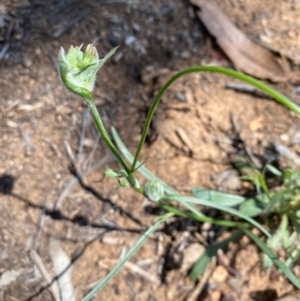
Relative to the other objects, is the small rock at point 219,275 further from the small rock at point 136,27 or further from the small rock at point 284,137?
the small rock at point 136,27

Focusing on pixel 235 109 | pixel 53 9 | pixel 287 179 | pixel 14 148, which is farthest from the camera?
pixel 53 9

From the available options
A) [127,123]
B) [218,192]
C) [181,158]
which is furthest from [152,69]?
[218,192]

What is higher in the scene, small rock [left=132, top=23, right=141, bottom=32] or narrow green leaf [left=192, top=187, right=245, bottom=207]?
small rock [left=132, top=23, right=141, bottom=32]

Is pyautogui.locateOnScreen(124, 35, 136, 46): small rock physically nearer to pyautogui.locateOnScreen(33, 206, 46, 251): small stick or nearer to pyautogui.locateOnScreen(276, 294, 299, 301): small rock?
pyautogui.locateOnScreen(33, 206, 46, 251): small stick

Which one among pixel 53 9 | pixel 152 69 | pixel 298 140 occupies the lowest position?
pixel 298 140

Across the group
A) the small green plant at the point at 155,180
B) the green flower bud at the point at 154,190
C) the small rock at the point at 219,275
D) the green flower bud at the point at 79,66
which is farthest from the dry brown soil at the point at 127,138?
the green flower bud at the point at 79,66

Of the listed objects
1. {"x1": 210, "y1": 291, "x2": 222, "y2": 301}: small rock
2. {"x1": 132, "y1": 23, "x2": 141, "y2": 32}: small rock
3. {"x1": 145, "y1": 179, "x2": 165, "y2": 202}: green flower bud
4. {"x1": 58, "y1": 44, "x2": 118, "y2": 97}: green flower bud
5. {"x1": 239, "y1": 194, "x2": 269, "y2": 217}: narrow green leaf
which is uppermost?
{"x1": 58, "y1": 44, "x2": 118, "y2": 97}: green flower bud

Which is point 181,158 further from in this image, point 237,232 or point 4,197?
point 4,197

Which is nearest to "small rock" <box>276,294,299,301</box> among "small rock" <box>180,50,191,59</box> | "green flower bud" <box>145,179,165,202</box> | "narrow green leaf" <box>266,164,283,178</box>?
"narrow green leaf" <box>266,164,283,178</box>

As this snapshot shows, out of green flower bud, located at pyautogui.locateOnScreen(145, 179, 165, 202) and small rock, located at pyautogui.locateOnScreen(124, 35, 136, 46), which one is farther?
small rock, located at pyautogui.locateOnScreen(124, 35, 136, 46)
